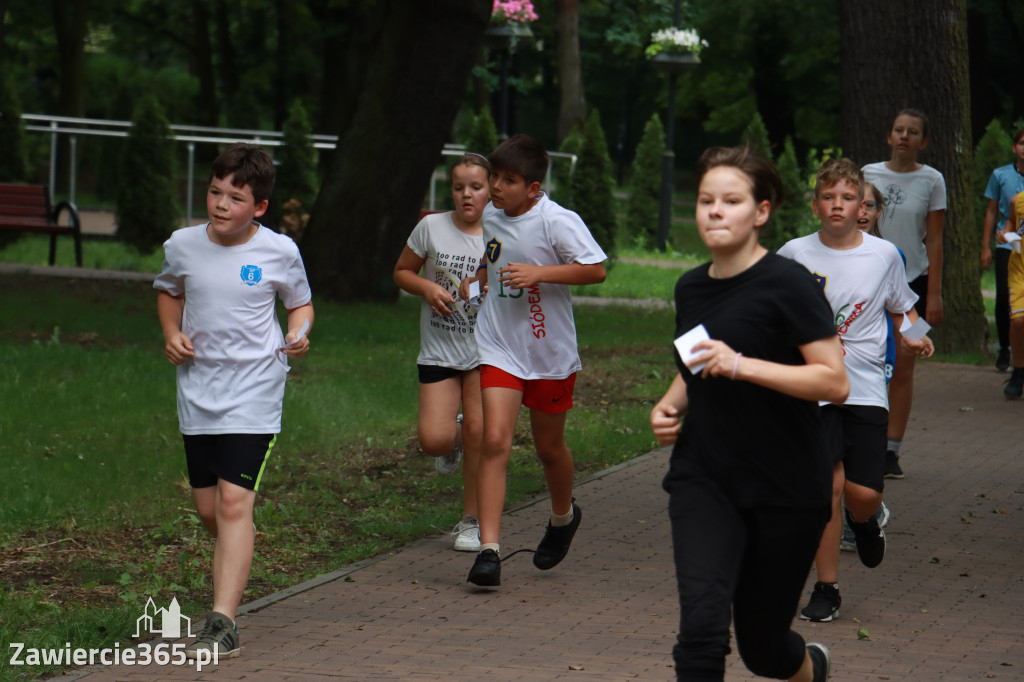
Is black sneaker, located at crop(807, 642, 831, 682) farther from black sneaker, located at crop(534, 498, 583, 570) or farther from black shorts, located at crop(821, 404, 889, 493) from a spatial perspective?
black sneaker, located at crop(534, 498, 583, 570)

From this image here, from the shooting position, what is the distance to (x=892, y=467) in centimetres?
896

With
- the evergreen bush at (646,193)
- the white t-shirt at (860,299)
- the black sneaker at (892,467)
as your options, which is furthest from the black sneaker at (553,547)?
the evergreen bush at (646,193)

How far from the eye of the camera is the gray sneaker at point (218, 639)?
204 inches

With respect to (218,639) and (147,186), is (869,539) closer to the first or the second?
(218,639)

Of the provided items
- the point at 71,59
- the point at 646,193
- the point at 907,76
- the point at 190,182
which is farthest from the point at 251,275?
the point at 71,59

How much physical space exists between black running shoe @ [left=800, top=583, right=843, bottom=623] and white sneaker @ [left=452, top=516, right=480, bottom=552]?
172 cm

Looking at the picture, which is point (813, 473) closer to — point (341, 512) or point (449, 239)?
point (449, 239)

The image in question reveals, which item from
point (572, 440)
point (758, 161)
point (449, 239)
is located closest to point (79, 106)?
point (572, 440)

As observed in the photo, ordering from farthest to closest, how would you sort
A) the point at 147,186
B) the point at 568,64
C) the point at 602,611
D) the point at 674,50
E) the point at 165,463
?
the point at 568,64
the point at 674,50
the point at 147,186
the point at 165,463
the point at 602,611

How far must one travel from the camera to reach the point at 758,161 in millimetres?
4141

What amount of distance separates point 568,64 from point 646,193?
21.2 ft

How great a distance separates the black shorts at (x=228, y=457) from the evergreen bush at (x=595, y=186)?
770 inches

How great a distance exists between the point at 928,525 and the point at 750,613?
156 inches

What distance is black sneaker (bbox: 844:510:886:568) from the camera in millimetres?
6195
